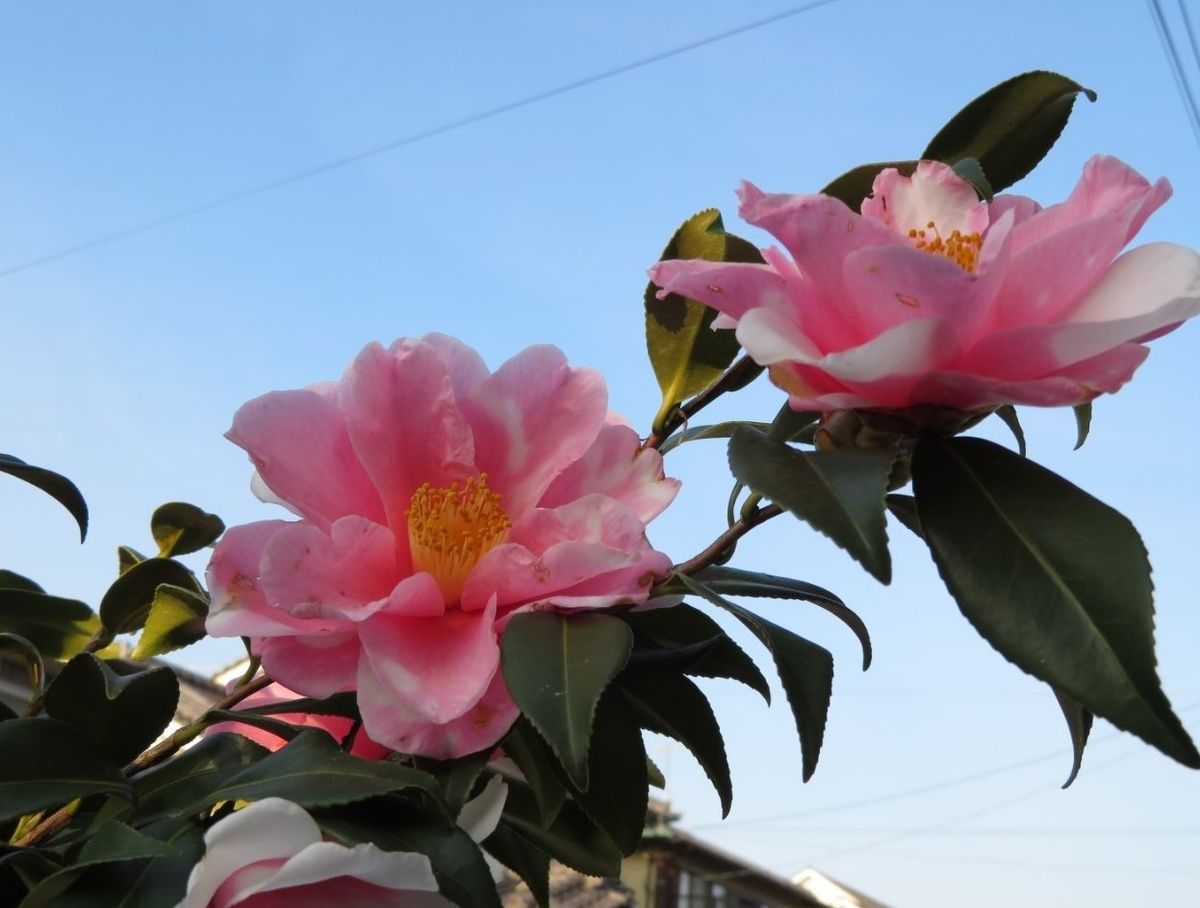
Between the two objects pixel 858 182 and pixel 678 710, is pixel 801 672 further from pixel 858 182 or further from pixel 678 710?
pixel 858 182

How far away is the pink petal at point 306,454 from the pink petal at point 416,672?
0.22ft

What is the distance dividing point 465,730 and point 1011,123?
38 centimetres

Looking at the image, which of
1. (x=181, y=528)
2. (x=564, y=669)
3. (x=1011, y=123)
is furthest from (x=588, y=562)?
(x=181, y=528)

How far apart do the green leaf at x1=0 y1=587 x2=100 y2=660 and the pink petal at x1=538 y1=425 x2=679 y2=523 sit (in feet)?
1.35

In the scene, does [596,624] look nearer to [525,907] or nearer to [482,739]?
[482,739]

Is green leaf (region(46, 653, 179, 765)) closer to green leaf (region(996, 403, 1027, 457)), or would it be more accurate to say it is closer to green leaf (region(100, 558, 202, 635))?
green leaf (region(100, 558, 202, 635))

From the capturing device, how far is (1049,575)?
16.4 inches

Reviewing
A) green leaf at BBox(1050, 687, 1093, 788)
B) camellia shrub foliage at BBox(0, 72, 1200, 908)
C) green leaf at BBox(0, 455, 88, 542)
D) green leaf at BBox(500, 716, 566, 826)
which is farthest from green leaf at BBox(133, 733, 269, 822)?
green leaf at BBox(1050, 687, 1093, 788)

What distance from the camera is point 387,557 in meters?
0.51

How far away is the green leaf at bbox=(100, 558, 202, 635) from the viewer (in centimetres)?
75

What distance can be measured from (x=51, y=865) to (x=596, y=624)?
22 cm

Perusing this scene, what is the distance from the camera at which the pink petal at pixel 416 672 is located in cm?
45

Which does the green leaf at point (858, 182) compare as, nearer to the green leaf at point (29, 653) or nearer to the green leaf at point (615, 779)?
the green leaf at point (615, 779)

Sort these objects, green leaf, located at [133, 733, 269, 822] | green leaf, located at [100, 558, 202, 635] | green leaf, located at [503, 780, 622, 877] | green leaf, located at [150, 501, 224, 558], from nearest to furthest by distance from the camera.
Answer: green leaf, located at [133, 733, 269, 822]
green leaf, located at [503, 780, 622, 877]
green leaf, located at [100, 558, 202, 635]
green leaf, located at [150, 501, 224, 558]
